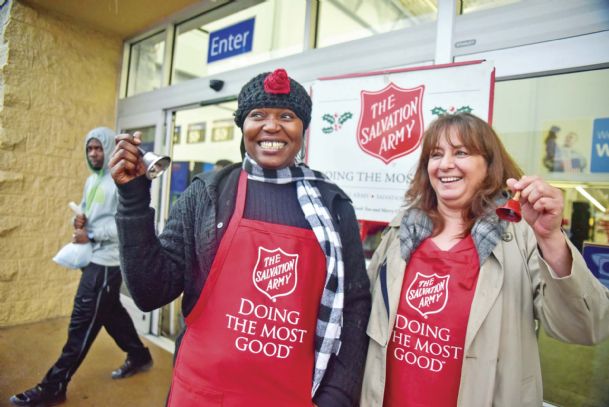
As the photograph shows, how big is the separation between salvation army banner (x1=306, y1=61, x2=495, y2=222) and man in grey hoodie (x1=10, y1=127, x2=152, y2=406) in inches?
67.9

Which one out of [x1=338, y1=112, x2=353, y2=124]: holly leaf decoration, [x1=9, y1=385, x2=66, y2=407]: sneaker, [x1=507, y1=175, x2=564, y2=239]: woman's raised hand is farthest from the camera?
[x1=9, y1=385, x2=66, y2=407]: sneaker

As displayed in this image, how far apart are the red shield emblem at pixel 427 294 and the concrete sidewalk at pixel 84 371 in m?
2.41

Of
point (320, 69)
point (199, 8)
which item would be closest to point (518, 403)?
point (320, 69)

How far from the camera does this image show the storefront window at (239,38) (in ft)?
10.8

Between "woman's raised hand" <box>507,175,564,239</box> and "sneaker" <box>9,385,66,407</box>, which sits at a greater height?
"woman's raised hand" <box>507,175,564,239</box>

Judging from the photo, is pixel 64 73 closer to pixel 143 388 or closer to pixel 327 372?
pixel 143 388

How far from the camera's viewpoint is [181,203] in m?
1.39

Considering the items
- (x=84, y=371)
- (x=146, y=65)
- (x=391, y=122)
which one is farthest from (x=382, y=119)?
(x=146, y=65)

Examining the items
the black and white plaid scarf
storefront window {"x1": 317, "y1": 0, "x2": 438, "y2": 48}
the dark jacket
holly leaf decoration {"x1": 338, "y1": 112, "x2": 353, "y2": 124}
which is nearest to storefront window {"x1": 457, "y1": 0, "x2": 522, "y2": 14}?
storefront window {"x1": 317, "y1": 0, "x2": 438, "y2": 48}

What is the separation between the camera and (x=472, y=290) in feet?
4.22

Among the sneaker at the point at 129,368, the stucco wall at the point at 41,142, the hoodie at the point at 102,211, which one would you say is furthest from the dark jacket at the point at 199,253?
the stucco wall at the point at 41,142

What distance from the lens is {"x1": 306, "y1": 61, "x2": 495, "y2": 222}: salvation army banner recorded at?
6.33ft

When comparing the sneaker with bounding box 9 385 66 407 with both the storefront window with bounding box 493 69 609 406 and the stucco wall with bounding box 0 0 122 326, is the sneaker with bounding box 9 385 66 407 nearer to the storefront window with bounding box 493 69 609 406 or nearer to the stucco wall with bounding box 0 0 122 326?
the stucco wall with bounding box 0 0 122 326

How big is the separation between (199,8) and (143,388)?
3540 millimetres
